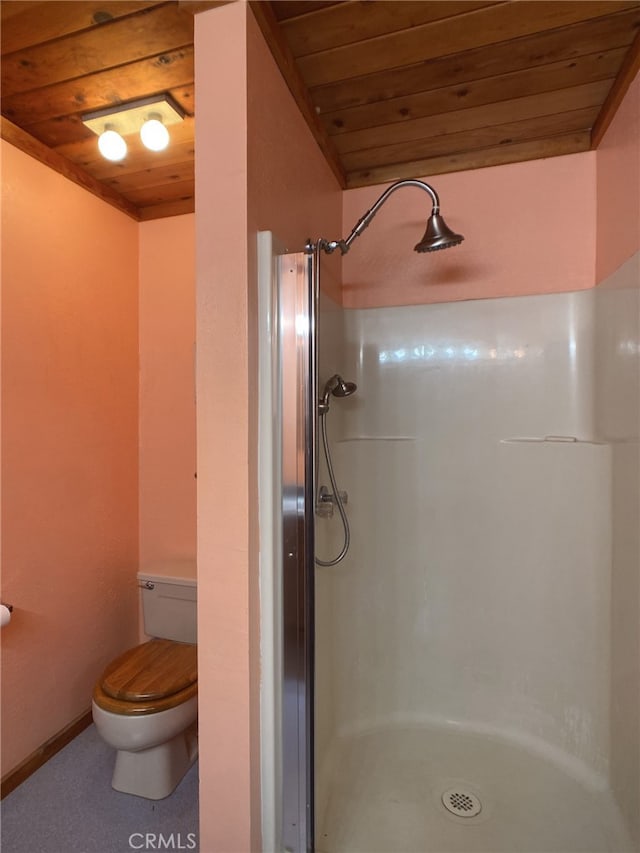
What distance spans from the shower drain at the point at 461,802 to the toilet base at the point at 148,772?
3.20 ft

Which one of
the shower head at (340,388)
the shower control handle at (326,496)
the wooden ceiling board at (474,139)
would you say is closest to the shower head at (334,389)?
the shower head at (340,388)

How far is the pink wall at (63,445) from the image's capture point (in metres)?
1.67

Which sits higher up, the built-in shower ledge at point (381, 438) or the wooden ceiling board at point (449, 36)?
the wooden ceiling board at point (449, 36)

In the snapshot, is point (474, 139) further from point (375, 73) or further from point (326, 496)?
point (326, 496)

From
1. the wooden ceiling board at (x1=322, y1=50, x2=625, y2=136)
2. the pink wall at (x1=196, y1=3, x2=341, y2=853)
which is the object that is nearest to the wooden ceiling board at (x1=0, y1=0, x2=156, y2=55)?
the pink wall at (x1=196, y1=3, x2=341, y2=853)

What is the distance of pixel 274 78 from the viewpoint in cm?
125

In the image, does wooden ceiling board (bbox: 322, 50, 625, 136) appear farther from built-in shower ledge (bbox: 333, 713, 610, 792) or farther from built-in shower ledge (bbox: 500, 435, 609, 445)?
built-in shower ledge (bbox: 333, 713, 610, 792)

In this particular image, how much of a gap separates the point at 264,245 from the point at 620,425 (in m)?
1.30

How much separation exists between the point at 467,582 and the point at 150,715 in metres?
1.30

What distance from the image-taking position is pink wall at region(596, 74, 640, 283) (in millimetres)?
1351

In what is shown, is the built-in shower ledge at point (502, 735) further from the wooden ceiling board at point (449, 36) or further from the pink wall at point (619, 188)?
the wooden ceiling board at point (449, 36)

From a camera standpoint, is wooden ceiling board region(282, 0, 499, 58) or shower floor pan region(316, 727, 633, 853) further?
shower floor pan region(316, 727, 633, 853)

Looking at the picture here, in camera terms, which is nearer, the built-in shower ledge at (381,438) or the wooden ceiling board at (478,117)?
the wooden ceiling board at (478,117)

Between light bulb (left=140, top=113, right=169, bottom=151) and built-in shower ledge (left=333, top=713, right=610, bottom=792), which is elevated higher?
light bulb (left=140, top=113, right=169, bottom=151)
